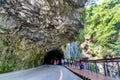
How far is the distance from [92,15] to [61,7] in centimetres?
1725

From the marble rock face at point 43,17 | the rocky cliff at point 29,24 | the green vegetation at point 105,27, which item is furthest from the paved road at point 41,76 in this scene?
the green vegetation at point 105,27

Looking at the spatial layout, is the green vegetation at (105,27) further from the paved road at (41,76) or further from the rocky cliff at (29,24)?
the paved road at (41,76)

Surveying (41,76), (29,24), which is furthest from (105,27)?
(41,76)

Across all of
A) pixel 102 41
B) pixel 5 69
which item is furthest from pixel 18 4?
pixel 102 41

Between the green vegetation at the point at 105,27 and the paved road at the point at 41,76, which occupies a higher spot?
the green vegetation at the point at 105,27

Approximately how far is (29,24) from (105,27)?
14.9 meters

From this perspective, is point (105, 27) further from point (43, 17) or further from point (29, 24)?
point (29, 24)

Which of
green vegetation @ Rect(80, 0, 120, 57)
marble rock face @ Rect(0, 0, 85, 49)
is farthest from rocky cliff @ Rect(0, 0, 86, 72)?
green vegetation @ Rect(80, 0, 120, 57)

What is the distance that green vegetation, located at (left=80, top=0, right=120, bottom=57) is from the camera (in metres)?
34.7

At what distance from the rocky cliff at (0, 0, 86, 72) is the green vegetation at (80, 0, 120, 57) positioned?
476cm

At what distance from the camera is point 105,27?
121 ft

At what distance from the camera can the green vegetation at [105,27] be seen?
114 ft

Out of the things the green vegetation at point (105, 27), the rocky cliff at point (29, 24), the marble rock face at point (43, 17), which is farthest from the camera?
the green vegetation at point (105, 27)

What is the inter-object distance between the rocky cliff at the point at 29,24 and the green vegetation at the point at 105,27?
4.76m
